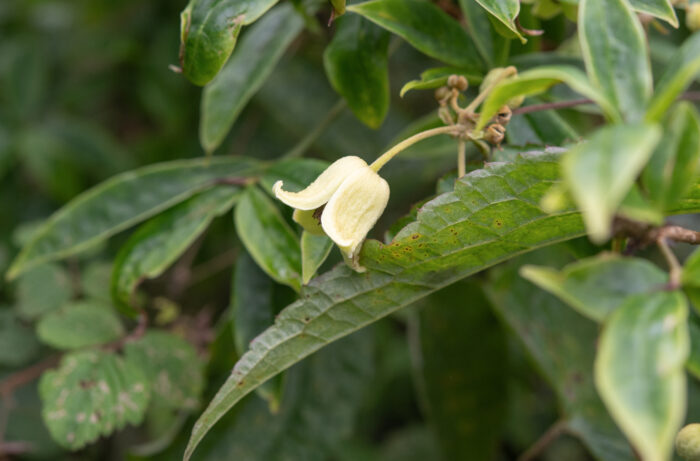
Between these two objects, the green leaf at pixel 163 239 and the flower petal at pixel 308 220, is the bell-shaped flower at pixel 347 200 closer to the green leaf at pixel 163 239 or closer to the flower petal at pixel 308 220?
the flower petal at pixel 308 220

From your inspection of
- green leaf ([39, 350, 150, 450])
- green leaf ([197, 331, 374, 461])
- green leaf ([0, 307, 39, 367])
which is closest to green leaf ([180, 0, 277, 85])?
green leaf ([39, 350, 150, 450])

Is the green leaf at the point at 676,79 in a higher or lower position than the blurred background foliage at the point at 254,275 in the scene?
higher

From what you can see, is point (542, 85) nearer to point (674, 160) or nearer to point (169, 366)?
point (674, 160)

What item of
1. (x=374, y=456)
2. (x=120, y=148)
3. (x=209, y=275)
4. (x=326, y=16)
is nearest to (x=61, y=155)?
(x=120, y=148)

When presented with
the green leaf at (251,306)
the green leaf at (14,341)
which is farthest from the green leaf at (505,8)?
the green leaf at (14,341)

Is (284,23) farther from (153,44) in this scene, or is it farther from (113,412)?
(153,44)
